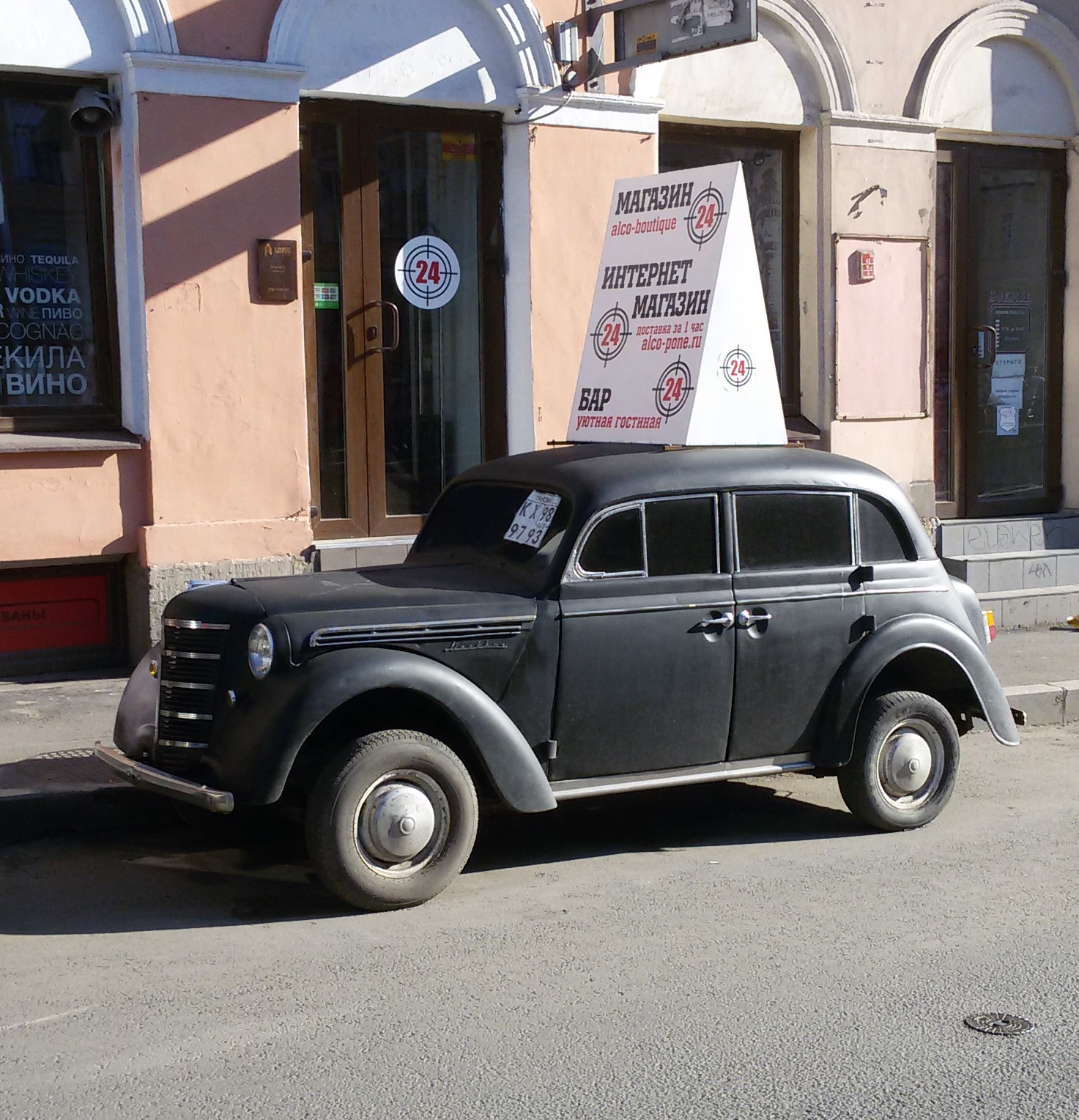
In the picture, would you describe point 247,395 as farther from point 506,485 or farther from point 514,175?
point 506,485

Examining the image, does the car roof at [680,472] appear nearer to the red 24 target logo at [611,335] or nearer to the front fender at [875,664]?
the front fender at [875,664]

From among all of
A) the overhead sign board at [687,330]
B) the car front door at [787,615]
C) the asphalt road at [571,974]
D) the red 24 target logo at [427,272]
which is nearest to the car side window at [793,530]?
the car front door at [787,615]

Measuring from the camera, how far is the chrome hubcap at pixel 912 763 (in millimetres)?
6273

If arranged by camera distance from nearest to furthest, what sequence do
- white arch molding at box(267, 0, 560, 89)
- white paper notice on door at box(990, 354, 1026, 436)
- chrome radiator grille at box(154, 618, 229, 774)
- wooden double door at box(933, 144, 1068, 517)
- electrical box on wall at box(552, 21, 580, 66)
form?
chrome radiator grille at box(154, 618, 229, 774) → white arch molding at box(267, 0, 560, 89) → electrical box on wall at box(552, 21, 580, 66) → wooden double door at box(933, 144, 1068, 517) → white paper notice on door at box(990, 354, 1026, 436)

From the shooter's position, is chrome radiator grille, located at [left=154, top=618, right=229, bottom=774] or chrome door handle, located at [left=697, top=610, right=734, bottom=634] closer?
chrome radiator grille, located at [left=154, top=618, right=229, bottom=774]

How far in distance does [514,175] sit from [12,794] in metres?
5.79

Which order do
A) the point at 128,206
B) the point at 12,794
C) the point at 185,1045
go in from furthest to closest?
the point at 128,206, the point at 12,794, the point at 185,1045

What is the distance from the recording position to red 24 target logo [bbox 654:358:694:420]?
6.71 metres

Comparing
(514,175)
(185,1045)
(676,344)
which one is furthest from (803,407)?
(185,1045)

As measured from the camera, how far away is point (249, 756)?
17.2ft

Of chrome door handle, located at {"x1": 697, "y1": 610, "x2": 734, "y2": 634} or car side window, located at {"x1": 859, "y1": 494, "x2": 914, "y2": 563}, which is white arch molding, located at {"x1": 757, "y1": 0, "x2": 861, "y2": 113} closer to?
car side window, located at {"x1": 859, "y1": 494, "x2": 914, "y2": 563}

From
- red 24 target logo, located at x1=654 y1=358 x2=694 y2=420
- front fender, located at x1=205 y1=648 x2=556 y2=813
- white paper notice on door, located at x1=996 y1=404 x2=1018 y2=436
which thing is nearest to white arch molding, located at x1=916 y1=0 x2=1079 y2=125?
white paper notice on door, located at x1=996 y1=404 x2=1018 y2=436

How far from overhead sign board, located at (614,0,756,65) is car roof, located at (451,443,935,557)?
12.3ft

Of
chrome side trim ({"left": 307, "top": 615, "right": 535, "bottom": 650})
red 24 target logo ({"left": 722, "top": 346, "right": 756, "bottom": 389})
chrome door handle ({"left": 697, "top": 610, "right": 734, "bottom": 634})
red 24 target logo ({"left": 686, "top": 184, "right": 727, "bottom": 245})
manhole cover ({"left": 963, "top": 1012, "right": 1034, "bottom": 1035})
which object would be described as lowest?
manhole cover ({"left": 963, "top": 1012, "right": 1034, "bottom": 1035})
